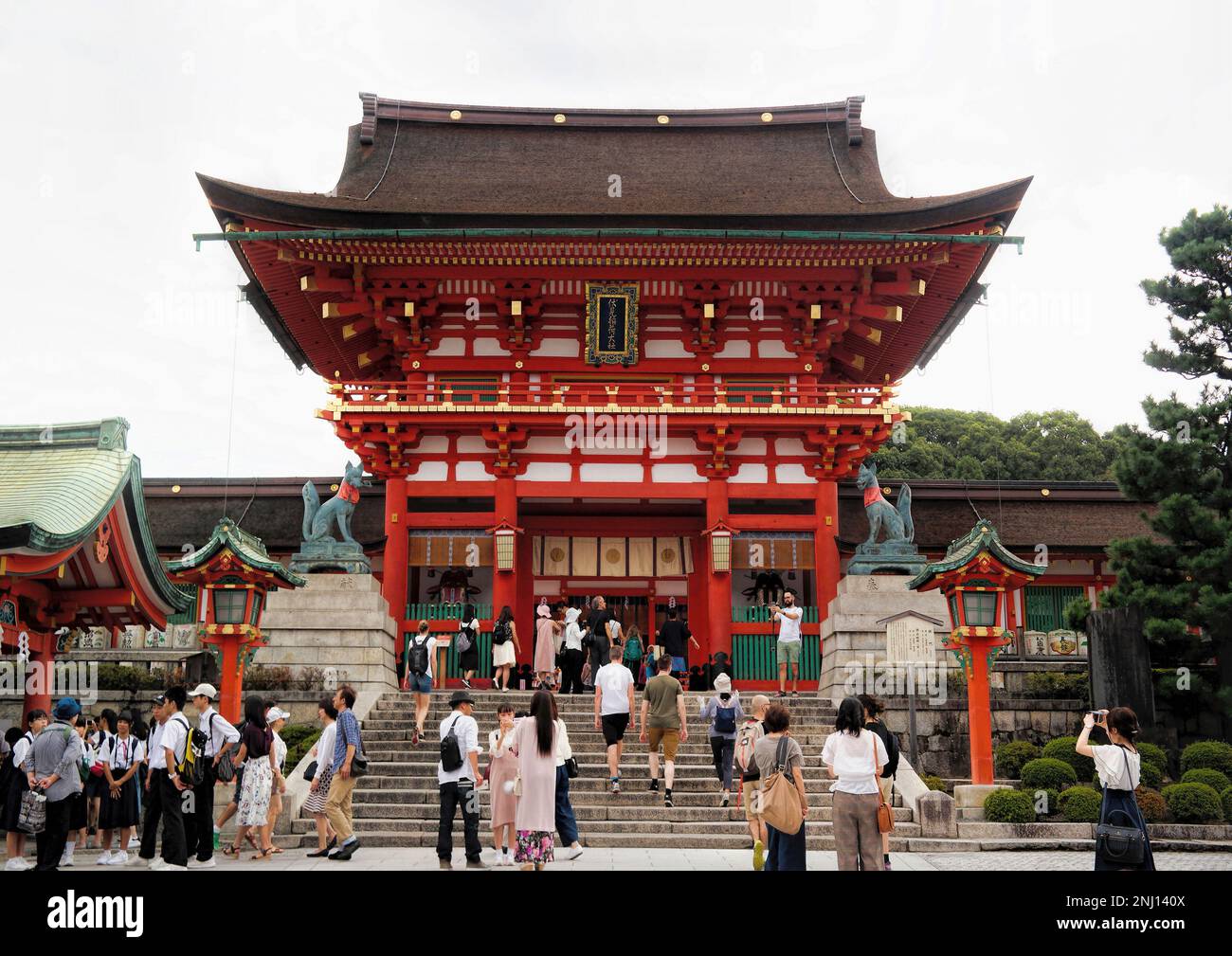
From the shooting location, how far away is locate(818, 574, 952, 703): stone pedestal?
792 inches

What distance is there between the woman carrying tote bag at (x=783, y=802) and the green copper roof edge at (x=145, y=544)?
7.25 meters

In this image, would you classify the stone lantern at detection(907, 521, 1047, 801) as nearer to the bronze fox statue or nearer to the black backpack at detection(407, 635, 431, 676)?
the black backpack at detection(407, 635, 431, 676)

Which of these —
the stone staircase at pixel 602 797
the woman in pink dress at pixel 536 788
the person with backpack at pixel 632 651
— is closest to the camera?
the woman in pink dress at pixel 536 788

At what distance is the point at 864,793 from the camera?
973cm

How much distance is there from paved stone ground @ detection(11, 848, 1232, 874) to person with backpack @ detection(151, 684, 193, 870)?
0.72 metres

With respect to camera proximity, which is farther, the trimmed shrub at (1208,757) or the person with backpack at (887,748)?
the trimmed shrub at (1208,757)

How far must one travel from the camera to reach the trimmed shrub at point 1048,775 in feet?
52.9

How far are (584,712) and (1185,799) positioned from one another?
8713 mm

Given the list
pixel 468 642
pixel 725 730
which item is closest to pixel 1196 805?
pixel 725 730

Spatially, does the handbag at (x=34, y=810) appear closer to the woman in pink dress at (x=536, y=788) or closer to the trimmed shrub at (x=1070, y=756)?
the woman in pink dress at (x=536, y=788)

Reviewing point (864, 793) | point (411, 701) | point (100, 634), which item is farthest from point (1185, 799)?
point (100, 634)

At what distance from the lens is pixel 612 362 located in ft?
83.4

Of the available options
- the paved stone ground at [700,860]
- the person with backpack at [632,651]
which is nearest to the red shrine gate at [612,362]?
the person with backpack at [632,651]
